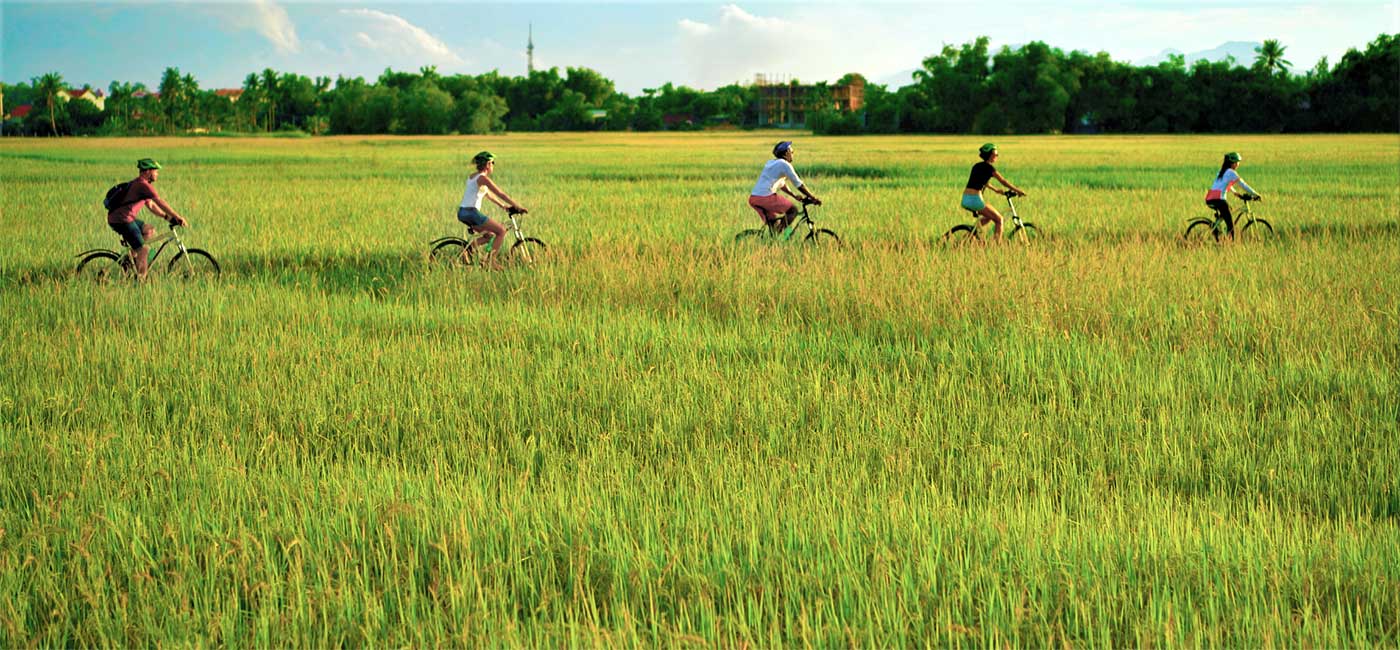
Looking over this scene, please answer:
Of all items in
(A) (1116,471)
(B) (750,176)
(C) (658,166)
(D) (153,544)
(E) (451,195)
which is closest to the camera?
(D) (153,544)

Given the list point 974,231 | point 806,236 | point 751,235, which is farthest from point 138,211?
point 974,231

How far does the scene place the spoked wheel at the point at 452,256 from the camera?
12172 mm

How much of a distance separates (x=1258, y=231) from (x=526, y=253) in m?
10.6

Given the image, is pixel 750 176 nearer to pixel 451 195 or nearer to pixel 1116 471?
pixel 451 195

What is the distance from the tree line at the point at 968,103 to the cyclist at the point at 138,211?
94254 mm

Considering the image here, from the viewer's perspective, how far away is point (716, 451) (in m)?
5.59

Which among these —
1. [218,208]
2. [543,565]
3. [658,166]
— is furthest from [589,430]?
[658,166]

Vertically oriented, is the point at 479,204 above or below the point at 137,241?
above

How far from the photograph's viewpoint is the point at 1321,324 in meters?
8.75

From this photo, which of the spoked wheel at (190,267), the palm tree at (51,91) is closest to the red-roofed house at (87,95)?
the palm tree at (51,91)

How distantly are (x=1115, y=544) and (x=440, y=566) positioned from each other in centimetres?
249

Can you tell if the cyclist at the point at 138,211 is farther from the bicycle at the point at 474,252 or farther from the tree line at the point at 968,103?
the tree line at the point at 968,103

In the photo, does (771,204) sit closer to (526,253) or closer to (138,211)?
(526,253)

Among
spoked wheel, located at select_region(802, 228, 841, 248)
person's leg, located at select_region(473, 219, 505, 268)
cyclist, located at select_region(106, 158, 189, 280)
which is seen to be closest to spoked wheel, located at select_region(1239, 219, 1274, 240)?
spoked wheel, located at select_region(802, 228, 841, 248)
